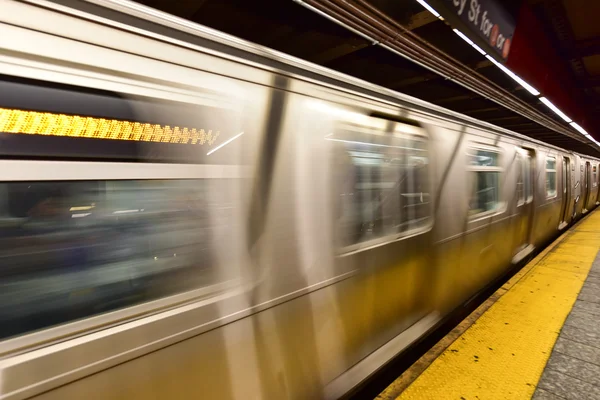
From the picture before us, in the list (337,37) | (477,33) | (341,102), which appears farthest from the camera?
(337,37)

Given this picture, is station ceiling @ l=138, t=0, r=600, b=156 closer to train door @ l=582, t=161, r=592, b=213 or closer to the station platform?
the station platform

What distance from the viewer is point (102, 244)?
1179mm

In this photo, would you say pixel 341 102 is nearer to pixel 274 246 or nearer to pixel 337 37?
pixel 274 246

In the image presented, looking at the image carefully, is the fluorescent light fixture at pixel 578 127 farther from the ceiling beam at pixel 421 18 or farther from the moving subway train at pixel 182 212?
the moving subway train at pixel 182 212

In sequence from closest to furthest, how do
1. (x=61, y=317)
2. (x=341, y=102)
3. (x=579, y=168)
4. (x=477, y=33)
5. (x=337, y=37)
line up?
(x=61, y=317), (x=341, y=102), (x=477, y=33), (x=337, y=37), (x=579, y=168)

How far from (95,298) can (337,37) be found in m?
3.16

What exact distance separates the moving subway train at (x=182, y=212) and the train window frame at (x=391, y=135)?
0.05ft

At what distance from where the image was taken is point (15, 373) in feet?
3.15

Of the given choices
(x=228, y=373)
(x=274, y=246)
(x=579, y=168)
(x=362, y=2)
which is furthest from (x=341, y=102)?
(x=579, y=168)

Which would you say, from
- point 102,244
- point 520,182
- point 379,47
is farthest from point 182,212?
point 520,182

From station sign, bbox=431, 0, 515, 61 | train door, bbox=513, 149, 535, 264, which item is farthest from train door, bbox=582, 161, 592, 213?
station sign, bbox=431, 0, 515, 61

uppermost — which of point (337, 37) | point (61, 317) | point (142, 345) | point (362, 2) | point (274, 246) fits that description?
point (337, 37)

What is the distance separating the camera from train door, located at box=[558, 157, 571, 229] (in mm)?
8203

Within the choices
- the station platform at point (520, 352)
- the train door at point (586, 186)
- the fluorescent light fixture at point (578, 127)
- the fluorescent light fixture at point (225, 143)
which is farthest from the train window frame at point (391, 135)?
the train door at point (586, 186)
